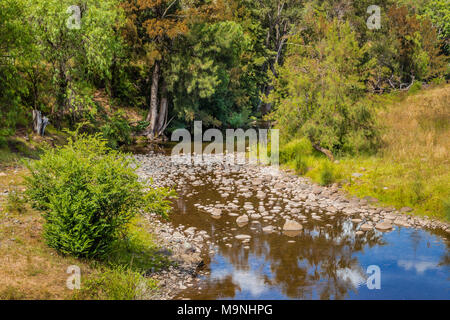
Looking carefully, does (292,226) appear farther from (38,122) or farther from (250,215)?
(38,122)

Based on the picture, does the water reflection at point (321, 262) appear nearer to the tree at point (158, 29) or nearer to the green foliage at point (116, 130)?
the green foliage at point (116, 130)

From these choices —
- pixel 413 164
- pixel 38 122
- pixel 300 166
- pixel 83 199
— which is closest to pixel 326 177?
pixel 300 166

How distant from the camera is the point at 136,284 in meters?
7.49

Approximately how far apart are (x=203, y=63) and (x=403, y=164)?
1582 centimetres

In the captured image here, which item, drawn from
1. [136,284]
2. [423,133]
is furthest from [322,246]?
[423,133]

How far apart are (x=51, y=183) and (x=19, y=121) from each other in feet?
42.2

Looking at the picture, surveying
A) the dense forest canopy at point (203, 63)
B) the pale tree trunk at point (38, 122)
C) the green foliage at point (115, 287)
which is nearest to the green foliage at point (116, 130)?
the dense forest canopy at point (203, 63)

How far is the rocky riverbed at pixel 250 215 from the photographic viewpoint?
9.84 meters

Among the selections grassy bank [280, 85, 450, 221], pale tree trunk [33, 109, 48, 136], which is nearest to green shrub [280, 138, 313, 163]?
grassy bank [280, 85, 450, 221]

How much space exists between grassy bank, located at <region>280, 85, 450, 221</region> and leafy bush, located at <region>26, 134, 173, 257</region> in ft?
29.3

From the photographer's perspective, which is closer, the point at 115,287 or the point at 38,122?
the point at 115,287

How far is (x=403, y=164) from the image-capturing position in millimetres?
15602

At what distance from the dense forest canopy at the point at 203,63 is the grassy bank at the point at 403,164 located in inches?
43.5
